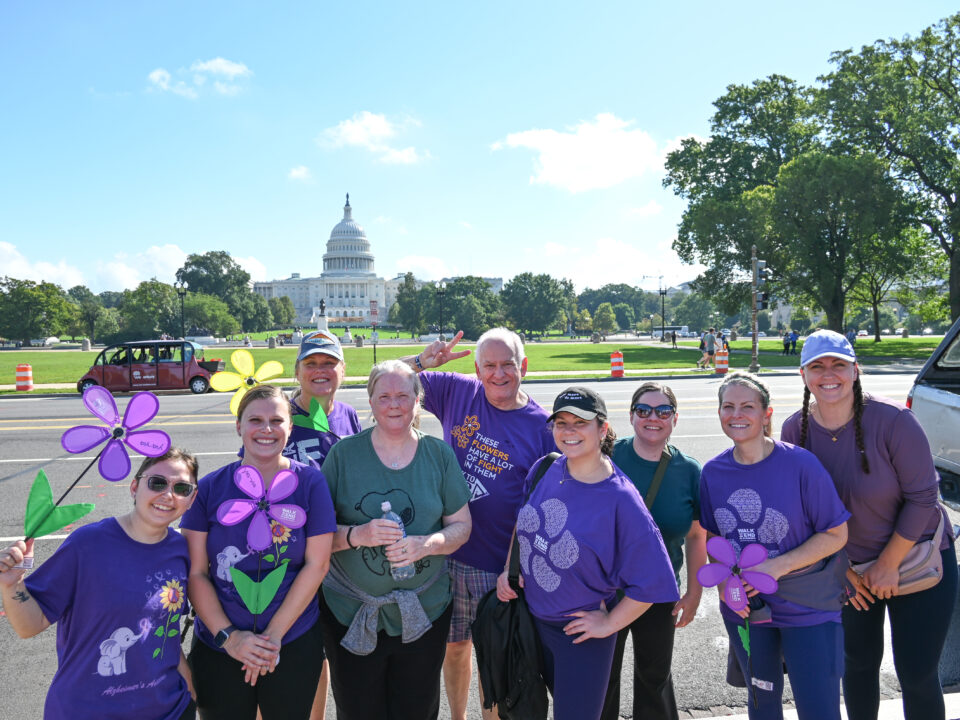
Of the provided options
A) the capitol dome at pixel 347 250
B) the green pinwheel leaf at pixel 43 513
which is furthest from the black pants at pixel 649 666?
the capitol dome at pixel 347 250

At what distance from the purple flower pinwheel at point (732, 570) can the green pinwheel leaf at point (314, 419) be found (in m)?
1.87

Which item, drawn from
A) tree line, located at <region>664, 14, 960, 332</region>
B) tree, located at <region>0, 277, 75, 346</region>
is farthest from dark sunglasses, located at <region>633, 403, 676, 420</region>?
tree, located at <region>0, 277, 75, 346</region>

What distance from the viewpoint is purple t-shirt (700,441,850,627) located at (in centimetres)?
246

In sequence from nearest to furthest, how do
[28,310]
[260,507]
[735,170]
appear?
[260,507] < [735,170] < [28,310]

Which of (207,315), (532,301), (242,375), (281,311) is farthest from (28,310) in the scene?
(242,375)

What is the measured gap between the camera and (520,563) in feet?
8.34

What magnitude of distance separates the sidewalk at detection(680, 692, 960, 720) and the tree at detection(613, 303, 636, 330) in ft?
471

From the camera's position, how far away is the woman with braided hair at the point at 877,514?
8.49 feet

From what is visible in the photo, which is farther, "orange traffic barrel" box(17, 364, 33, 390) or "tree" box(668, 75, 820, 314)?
"tree" box(668, 75, 820, 314)

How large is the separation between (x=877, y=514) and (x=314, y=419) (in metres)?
2.58

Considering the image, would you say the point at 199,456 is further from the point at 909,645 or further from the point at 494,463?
the point at 909,645

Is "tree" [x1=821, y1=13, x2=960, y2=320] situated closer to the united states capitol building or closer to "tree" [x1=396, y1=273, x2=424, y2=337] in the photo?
"tree" [x1=396, y1=273, x2=424, y2=337]

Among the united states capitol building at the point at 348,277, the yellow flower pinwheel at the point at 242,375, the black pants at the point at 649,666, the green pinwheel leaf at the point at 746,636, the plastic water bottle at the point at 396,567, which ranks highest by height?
the united states capitol building at the point at 348,277

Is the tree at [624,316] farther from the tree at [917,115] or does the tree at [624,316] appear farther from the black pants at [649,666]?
the black pants at [649,666]
